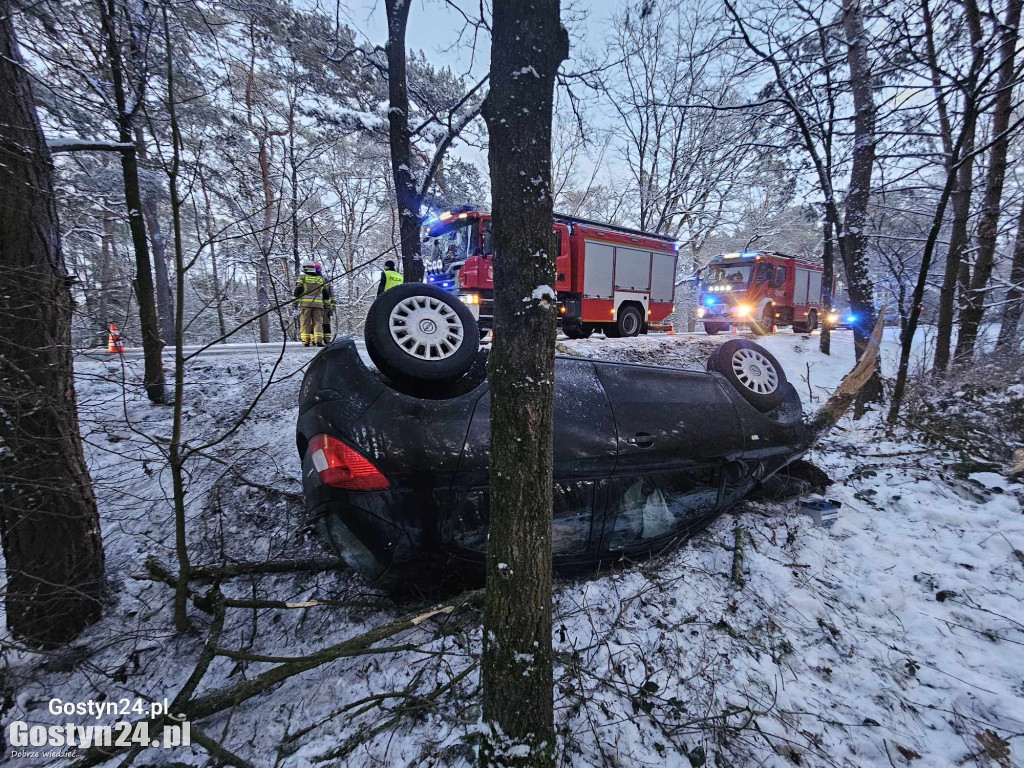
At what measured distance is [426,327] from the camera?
2.46 m

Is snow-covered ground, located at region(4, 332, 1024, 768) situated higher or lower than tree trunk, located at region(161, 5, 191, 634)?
lower

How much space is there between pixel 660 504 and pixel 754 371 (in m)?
1.53

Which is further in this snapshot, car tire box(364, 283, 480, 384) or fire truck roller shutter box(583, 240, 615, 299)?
fire truck roller shutter box(583, 240, 615, 299)

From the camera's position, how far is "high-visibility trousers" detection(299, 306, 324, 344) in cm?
792

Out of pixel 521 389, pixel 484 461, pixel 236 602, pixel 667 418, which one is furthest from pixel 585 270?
pixel 236 602

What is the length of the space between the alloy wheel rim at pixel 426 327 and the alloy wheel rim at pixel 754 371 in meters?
2.35

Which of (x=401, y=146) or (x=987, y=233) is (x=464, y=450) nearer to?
(x=401, y=146)

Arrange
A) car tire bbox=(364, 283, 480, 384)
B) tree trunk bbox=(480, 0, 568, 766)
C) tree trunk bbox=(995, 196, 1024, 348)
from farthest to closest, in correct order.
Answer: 1. tree trunk bbox=(995, 196, 1024, 348)
2. car tire bbox=(364, 283, 480, 384)
3. tree trunk bbox=(480, 0, 568, 766)

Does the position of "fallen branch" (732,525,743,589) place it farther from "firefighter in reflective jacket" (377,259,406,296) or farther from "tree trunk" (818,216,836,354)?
"tree trunk" (818,216,836,354)

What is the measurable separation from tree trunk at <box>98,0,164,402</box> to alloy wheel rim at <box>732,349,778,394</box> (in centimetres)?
547

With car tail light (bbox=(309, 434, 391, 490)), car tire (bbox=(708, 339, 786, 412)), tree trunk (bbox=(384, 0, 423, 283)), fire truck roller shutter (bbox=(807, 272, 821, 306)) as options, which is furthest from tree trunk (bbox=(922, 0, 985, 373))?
tree trunk (bbox=(384, 0, 423, 283))

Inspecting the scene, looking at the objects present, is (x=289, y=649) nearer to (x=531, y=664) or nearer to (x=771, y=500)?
(x=531, y=664)

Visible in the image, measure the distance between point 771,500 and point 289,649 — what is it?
3.74m

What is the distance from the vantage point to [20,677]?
2242mm
